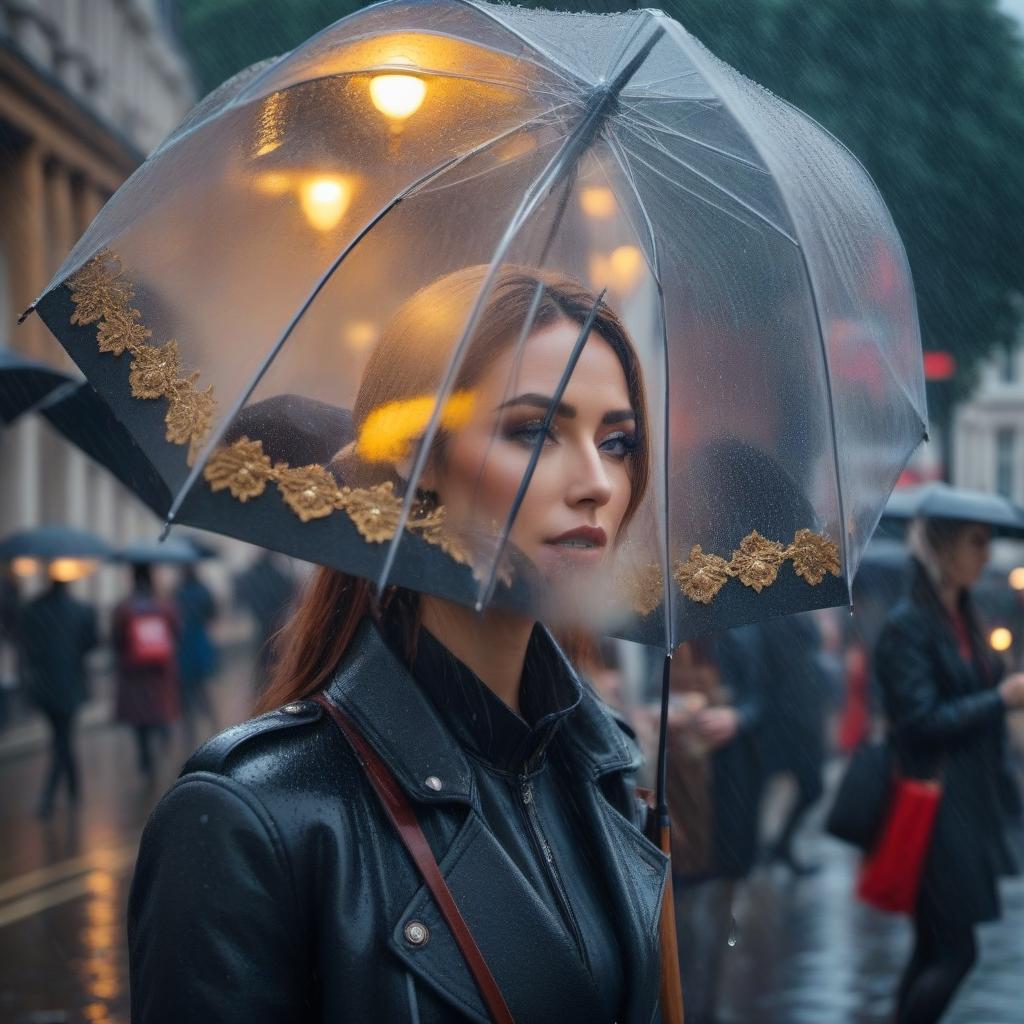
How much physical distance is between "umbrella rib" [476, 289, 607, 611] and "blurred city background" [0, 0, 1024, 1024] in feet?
1.84

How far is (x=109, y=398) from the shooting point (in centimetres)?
219

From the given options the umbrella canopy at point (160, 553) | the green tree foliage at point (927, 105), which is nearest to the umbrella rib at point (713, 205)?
the green tree foliage at point (927, 105)

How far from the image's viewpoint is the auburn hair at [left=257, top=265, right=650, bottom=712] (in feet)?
6.99

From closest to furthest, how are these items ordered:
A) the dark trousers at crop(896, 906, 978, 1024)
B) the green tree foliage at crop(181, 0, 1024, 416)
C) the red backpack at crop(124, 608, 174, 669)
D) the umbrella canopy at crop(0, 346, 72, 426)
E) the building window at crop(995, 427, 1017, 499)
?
the umbrella canopy at crop(0, 346, 72, 426) → the dark trousers at crop(896, 906, 978, 1024) → the green tree foliage at crop(181, 0, 1024, 416) → the red backpack at crop(124, 608, 174, 669) → the building window at crop(995, 427, 1017, 499)

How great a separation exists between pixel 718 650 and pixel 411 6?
15.2 feet

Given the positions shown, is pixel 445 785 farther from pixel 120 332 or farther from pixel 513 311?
pixel 120 332

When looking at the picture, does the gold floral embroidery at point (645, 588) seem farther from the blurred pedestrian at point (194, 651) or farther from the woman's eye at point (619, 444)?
the blurred pedestrian at point (194, 651)

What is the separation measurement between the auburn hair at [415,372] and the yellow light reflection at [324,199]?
0.62ft

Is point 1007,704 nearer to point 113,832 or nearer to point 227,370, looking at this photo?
point 227,370

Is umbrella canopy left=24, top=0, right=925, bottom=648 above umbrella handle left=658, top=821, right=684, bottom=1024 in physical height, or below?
above

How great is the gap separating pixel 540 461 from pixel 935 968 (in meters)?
3.89

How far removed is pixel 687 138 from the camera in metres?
2.43

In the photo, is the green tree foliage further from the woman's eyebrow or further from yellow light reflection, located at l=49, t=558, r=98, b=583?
the woman's eyebrow

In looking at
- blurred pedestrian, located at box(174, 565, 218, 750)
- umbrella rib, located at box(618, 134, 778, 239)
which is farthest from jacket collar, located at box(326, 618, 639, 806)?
blurred pedestrian, located at box(174, 565, 218, 750)
